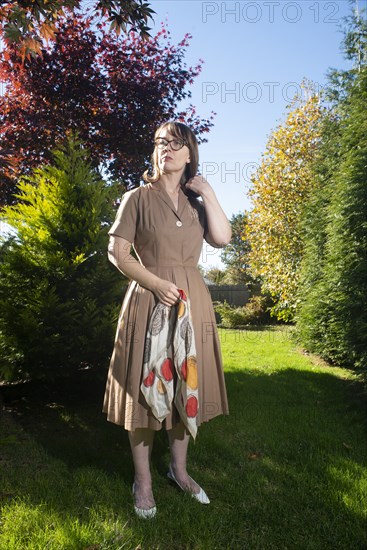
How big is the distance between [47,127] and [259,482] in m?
5.53

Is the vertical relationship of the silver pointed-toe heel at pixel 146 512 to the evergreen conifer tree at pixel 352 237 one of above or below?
below

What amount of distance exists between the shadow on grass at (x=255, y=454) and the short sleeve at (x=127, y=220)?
5.38 feet

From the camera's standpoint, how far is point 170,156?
8.25 ft

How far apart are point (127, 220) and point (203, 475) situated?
6.18ft

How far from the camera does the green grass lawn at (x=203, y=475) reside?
2240 millimetres

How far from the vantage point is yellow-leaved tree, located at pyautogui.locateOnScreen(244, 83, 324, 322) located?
9.55m

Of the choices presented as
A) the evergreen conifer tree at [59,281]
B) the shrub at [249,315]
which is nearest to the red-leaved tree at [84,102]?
the evergreen conifer tree at [59,281]

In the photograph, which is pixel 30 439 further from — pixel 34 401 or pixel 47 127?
pixel 47 127

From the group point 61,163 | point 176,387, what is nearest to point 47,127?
point 61,163

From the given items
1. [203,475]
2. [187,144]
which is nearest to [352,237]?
[187,144]

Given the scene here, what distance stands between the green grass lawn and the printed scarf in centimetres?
61

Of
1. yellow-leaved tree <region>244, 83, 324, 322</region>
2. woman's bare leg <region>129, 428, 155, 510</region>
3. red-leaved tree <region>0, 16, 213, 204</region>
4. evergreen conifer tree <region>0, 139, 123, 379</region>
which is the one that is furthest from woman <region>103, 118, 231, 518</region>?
yellow-leaved tree <region>244, 83, 324, 322</region>

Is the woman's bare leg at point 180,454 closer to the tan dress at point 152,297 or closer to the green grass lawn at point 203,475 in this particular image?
the green grass lawn at point 203,475

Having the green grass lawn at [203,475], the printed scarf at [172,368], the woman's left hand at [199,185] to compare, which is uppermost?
the woman's left hand at [199,185]
